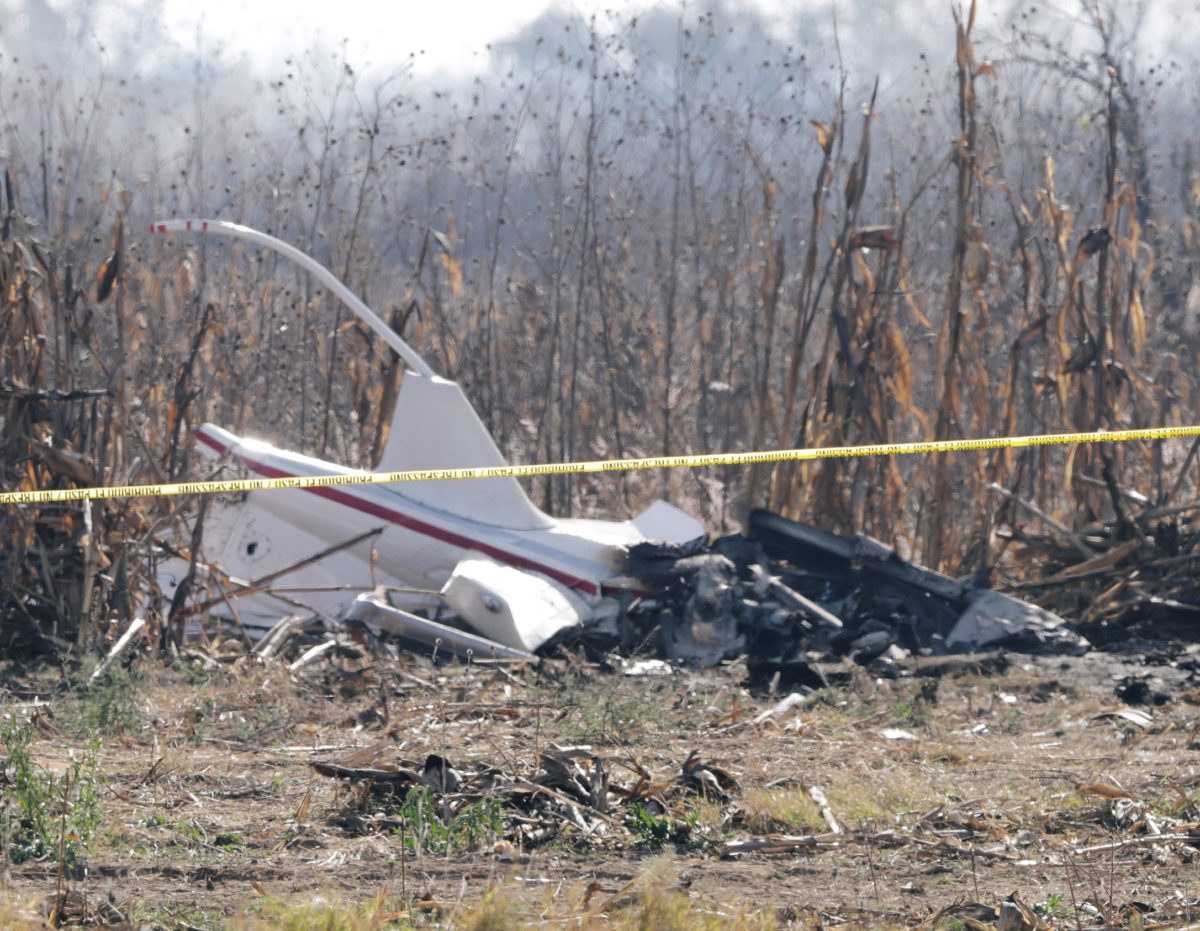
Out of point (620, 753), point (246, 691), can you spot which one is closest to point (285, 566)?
point (246, 691)

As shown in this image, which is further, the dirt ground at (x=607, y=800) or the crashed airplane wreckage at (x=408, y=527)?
the crashed airplane wreckage at (x=408, y=527)

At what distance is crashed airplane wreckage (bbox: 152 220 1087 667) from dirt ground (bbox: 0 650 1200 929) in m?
0.87

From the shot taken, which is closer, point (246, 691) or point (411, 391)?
point (246, 691)

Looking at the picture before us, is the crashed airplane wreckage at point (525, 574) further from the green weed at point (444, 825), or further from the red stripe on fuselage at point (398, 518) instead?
the green weed at point (444, 825)

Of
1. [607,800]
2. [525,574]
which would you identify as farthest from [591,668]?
[607,800]

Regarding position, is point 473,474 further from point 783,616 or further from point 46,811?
point 46,811

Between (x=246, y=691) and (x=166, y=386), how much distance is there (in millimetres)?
6022

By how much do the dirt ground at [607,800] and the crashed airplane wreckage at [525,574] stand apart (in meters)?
0.87

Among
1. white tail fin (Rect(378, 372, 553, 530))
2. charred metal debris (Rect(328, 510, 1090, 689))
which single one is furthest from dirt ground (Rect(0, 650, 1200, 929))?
white tail fin (Rect(378, 372, 553, 530))

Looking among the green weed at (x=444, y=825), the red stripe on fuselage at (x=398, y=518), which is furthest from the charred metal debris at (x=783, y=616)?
the green weed at (x=444, y=825)

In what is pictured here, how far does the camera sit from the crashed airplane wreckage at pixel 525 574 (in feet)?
27.1

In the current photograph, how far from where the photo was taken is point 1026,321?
10883mm

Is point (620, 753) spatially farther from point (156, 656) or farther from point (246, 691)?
point (156, 656)

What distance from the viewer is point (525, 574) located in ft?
28.8
